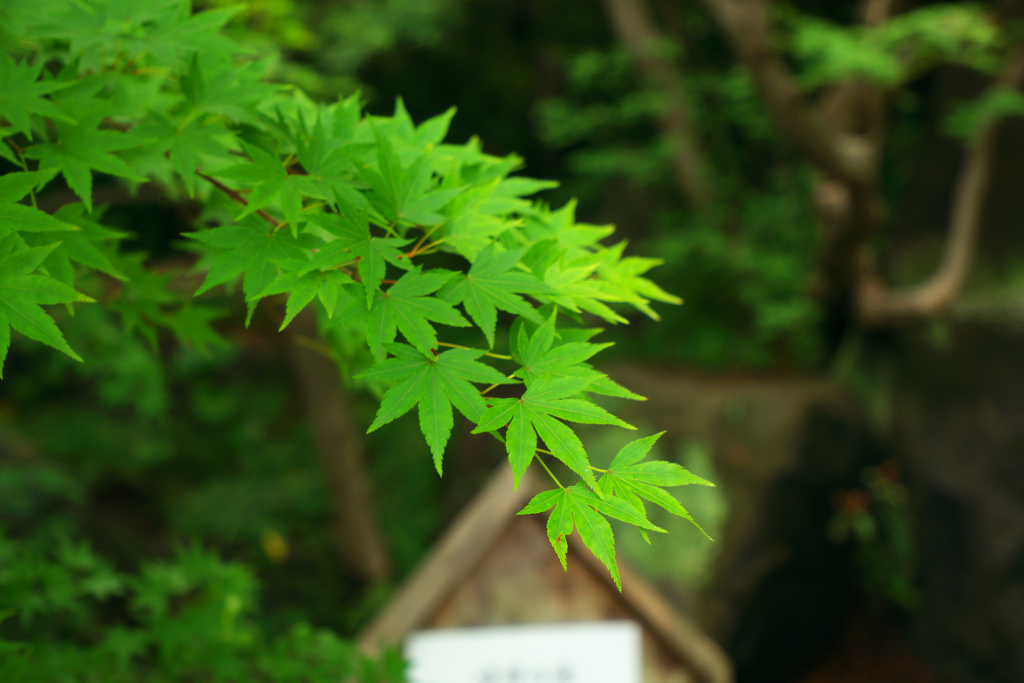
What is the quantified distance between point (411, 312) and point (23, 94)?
0.58 m

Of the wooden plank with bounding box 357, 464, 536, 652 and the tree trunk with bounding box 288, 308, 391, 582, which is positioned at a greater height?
the wooden plank with bounding box 357, 464, 536, 652

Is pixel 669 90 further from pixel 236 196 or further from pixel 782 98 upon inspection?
pixel 236 196

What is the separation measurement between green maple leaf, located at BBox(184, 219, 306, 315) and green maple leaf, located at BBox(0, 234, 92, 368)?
157mm

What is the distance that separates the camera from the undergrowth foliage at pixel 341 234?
29.6 inches

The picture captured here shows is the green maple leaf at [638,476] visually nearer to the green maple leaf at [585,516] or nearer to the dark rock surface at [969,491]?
the green maple leaf at [585,516]

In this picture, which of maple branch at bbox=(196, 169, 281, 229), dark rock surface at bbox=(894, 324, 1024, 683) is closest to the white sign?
maple branch at bbox=(196, 169, 281, 229)

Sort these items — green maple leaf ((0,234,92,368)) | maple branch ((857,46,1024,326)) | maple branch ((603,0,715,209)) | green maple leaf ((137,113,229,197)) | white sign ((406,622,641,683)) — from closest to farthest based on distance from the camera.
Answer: green maple leaf ((0,234,92,368)) → green maple leaf ((137,113,229,197)) → white sign ((406,622,641,683)) → maple branch ((857,46,1024,326)) → maple branch ((603,0,715,209))

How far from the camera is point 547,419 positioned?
0.75 m

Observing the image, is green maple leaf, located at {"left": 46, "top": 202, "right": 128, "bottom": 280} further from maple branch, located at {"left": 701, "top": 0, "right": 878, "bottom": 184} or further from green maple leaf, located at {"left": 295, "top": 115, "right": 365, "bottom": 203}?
maple branch, located at {"left": 701, "top": 0, "right": 878, "bottom": 184}

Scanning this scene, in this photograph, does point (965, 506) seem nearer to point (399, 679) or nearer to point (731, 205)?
point (731, 205)

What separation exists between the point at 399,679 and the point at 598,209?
6.43 meters

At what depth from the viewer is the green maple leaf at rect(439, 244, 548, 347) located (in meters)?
0.80

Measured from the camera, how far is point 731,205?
19.2 ft

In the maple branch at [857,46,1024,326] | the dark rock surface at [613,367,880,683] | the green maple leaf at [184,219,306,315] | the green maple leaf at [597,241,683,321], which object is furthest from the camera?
the dark rock surface at [613,367,880,683]
